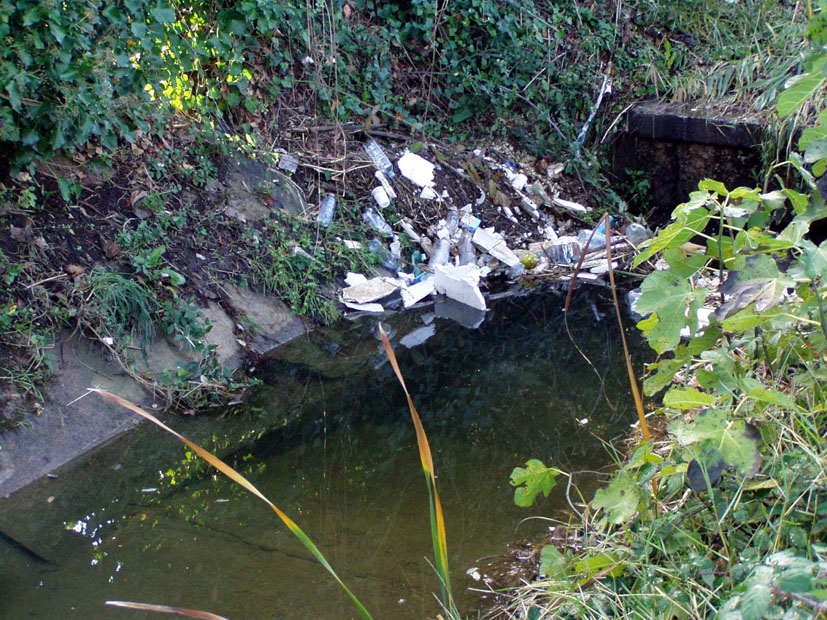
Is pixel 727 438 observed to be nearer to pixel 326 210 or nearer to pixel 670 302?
pixel 670 302

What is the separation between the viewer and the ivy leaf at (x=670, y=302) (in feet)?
5.28

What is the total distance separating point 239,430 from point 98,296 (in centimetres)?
94

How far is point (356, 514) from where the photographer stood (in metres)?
2.50

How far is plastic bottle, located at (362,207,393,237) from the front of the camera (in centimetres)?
481

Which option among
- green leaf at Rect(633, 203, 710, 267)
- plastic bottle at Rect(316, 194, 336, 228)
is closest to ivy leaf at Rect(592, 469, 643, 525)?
green leaf at Rect(633, 203, 710, 267)

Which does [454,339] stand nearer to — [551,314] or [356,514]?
[551,314]

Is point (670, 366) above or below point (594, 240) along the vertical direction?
above

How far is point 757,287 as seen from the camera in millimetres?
1532

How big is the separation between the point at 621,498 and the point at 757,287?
59cm

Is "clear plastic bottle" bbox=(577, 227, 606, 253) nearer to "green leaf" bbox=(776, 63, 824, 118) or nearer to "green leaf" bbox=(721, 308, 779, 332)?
"green leaf" bbox=(776, 63, 824, 118)

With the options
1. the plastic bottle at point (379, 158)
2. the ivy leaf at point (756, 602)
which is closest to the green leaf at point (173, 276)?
the plastic bottle at point (379, 158)

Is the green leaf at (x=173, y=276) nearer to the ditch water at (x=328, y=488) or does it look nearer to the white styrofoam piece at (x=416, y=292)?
the ditch water at (x=328, y=488)

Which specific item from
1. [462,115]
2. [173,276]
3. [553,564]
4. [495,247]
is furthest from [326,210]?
[553,564]

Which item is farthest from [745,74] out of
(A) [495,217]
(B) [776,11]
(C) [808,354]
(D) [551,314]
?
(C) [808,354]
